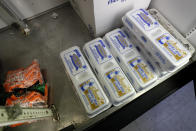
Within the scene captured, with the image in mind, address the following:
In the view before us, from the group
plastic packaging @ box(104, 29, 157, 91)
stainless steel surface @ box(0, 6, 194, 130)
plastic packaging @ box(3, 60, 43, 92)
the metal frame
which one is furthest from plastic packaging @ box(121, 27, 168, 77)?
the metal frame

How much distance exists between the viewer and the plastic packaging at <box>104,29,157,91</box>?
965 millimetres

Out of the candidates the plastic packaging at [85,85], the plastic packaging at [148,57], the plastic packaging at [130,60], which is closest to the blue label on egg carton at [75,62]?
the plastic packaging at [85,85]

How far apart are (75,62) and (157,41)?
64cm

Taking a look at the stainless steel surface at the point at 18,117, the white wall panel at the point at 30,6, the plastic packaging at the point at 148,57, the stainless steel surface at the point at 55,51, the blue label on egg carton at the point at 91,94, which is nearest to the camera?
the stainless steel surface at the point at 18,117

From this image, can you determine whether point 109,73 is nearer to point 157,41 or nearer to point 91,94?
point 91,94

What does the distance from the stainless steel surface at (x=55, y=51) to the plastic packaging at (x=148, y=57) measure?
8.5 inches

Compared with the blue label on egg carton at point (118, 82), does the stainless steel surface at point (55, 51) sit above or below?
above

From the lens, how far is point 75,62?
0.99 metres

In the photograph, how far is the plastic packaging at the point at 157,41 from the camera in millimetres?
889

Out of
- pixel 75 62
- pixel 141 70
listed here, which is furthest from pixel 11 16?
pixel 141 70

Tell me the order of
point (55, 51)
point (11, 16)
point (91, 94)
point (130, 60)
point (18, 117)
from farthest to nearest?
1. point (55, 51)
2. point (11, 16)
3. point (130, 60)
4. point (91, 94)
5. point (18, 117)

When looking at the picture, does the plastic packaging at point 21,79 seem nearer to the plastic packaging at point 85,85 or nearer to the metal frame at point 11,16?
the plastic packaging at point 85,85

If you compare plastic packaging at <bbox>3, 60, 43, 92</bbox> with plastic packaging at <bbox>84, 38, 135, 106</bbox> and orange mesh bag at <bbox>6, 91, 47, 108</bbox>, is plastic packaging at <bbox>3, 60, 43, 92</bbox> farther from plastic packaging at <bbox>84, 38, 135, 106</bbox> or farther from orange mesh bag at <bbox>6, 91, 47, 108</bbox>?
plastic packaging at <bbox>84, 38, 135, 106</bbox>

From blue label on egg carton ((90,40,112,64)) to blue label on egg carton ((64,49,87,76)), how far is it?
12cm
